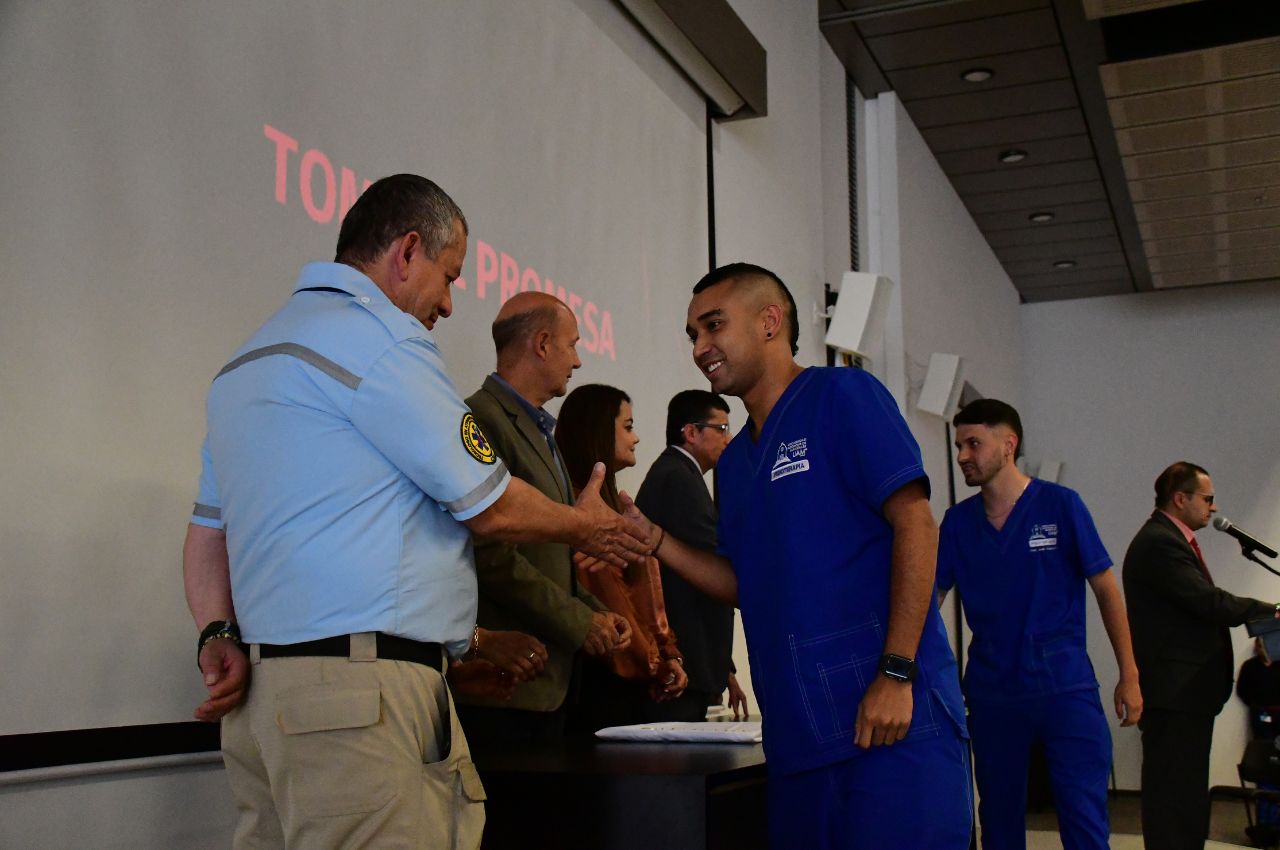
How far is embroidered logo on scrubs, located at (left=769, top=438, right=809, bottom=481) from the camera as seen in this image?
2.08 m

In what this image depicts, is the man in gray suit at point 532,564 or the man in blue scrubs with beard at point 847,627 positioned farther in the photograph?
the man in gray suit at point 532,564

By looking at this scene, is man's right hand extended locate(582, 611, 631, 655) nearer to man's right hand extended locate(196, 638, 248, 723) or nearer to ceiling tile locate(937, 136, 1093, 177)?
man's right hand extended locate(196, 638, 248, 723)

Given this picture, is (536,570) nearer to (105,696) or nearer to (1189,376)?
(105,696)

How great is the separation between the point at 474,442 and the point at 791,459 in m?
0.58

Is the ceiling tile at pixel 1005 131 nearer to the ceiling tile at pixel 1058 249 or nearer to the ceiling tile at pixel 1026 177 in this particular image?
the ceiling tile at pixel 1026 177

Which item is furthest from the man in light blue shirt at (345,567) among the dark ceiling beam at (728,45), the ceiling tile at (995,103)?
the ceiling tile at (995,103)

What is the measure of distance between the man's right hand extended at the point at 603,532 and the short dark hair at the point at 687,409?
1.55 metres

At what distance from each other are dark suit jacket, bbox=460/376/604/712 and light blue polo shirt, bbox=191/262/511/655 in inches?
26.4

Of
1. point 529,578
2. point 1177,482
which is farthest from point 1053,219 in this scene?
point 529,578

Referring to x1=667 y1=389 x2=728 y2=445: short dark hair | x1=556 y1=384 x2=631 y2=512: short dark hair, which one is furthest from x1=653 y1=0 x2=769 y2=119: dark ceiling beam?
x1=556 y1=384 x2=631 y2=512: short dark hair

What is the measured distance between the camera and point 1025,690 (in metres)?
3.69

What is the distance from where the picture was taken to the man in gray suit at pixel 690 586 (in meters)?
3.46

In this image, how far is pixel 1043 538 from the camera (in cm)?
388

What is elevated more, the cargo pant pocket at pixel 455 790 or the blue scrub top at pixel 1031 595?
the blue scrub top at pixel 1031 595
